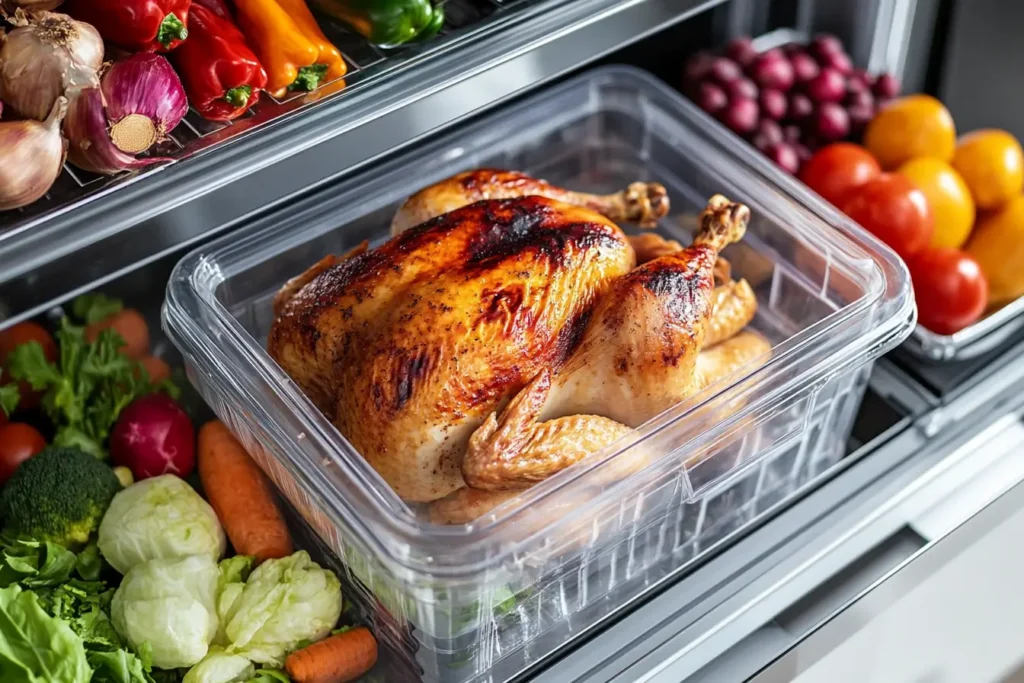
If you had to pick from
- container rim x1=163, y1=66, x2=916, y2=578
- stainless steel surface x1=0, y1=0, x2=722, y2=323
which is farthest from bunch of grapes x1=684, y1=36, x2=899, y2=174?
stainless steel surface x1=0, y1=0, x2=722, y2=323

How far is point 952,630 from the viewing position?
4.72ft

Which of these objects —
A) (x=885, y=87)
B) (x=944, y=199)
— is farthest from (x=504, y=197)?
(x=885, y=87)

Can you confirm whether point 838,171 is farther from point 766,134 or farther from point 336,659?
point 336,659

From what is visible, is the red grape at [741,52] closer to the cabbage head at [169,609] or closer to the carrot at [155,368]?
the carrot at [155,368]

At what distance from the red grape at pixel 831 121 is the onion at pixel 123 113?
113 centimetres

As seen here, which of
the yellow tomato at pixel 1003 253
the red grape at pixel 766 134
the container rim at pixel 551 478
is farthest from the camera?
the red grape at pixel 766 134

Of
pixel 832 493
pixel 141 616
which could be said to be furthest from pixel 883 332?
pixel 141 616

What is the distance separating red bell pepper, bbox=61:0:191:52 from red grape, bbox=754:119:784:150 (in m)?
0.99

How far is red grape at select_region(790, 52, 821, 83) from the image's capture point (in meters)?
1.91

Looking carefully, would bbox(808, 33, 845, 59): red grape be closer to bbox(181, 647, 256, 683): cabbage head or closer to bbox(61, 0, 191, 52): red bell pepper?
bbox(61, 0, 191, 52): red bell pepper

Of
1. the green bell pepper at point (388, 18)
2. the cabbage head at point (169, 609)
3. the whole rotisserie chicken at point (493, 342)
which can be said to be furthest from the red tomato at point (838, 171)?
the cabbage head at point (169, 609)

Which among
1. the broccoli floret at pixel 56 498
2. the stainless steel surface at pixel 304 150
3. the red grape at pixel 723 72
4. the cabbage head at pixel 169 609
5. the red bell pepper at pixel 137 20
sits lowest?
the cabbage head at pixel 169 609

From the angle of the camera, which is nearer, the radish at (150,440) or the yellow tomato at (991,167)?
the radish at (150,440)

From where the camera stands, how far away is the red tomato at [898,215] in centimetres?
168
